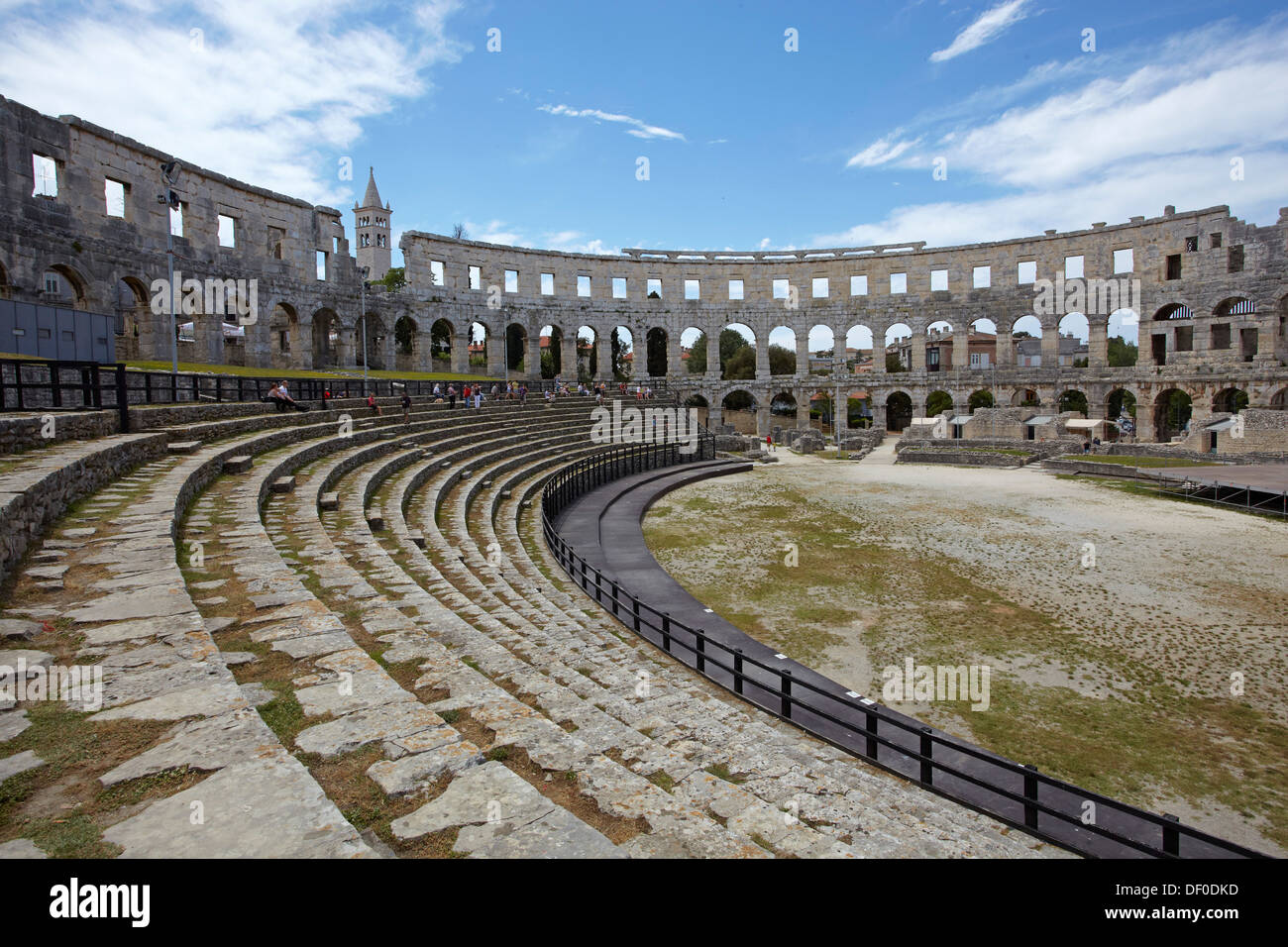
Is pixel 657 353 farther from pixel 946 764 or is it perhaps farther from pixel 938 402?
pixel 946 764

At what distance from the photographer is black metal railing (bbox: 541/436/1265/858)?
13.9ft

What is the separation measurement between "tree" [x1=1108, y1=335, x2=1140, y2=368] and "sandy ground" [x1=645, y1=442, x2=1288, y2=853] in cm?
7127

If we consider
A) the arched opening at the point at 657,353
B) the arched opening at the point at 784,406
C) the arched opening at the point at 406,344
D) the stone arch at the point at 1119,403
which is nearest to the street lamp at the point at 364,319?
the arched opening at the point at 406,344

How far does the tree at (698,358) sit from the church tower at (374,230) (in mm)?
33941

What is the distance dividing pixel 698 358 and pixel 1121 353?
2142 inches

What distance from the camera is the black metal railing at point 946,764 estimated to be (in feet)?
13.9

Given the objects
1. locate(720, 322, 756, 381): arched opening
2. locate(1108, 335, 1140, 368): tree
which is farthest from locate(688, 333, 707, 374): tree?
locate(1108, 335, 1140, 368): tree

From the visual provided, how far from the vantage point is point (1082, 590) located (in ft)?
38.2

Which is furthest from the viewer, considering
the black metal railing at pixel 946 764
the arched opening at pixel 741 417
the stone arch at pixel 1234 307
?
the arched opening at pixel 741 417

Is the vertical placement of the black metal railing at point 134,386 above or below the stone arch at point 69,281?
below

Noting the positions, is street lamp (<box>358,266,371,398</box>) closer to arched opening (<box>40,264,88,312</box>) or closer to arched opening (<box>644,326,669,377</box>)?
arched opening (<box>40,264,88,312</box>)

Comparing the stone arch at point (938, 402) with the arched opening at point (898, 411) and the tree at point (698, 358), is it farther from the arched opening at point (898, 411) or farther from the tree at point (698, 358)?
the tree at point (698, 358)
